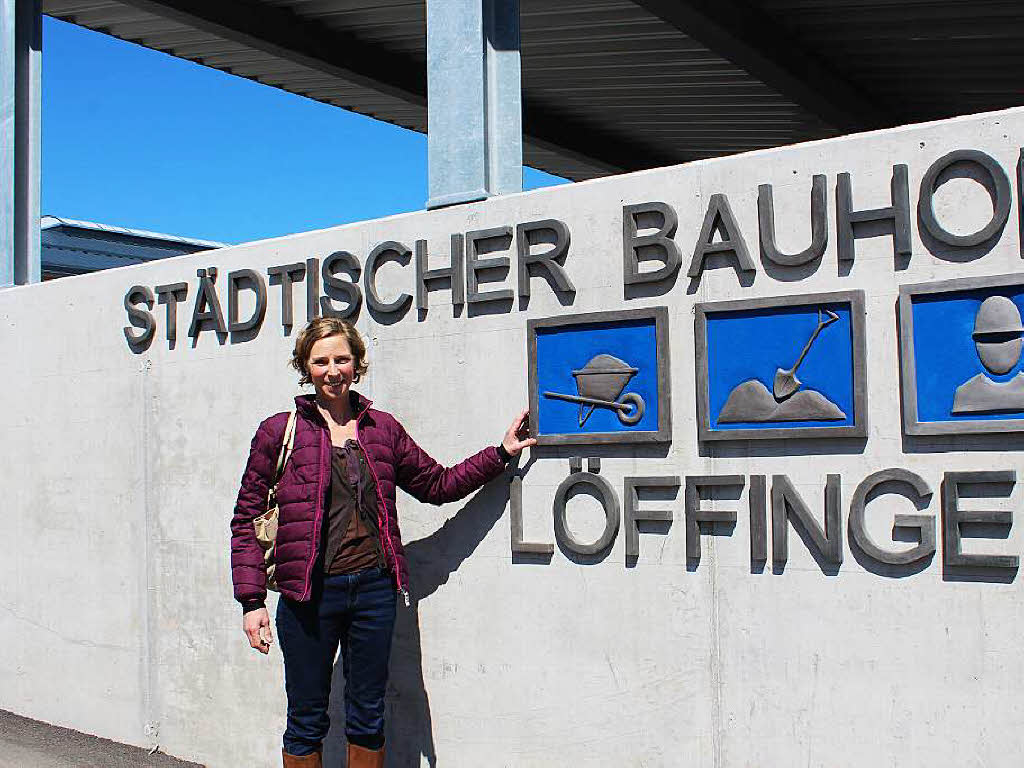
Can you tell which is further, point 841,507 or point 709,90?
point 709,90

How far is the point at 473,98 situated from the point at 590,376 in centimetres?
138

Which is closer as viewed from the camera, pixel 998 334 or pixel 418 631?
pixel 998 334

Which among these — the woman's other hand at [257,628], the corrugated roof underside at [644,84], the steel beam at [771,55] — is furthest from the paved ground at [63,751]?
the corrugated roof underside at [644,84]

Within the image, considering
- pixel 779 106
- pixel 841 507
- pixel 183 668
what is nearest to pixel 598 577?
pixel 841 507

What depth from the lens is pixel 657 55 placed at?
25.5 feet

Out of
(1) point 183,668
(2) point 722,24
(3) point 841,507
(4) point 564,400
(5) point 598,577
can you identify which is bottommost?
(1) point 183,668

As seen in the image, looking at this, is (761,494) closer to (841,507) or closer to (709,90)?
(841,507)

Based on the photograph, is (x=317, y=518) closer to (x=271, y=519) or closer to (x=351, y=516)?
(x=351, y=516)

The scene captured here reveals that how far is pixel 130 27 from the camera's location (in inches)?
303

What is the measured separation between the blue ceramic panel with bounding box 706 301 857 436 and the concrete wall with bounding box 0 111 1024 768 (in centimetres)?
8

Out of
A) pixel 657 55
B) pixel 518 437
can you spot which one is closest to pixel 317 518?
pixel 518 437

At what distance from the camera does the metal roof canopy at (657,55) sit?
6.88 metres

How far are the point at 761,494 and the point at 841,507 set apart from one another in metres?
0.26

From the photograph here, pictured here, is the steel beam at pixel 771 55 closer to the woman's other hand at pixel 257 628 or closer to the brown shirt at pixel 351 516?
the brown shirt at pixel 351 516
